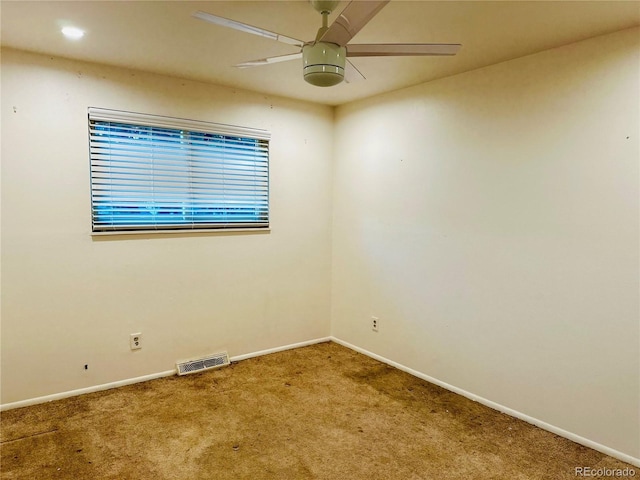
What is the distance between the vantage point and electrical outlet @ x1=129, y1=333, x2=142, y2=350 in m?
3.11

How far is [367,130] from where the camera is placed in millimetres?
3697

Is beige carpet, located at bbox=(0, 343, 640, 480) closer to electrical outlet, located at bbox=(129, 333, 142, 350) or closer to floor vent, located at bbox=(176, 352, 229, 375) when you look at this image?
floor vent, located at bbox=(176, 352, 229, 375)

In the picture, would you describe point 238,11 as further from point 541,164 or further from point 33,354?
point 33,354

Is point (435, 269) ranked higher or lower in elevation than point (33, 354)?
higher

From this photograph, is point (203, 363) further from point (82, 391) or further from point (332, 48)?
point (332, 48)

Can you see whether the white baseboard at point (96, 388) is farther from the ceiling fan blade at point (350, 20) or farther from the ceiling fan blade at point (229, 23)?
the ceiling fan blade at point (350, 20)

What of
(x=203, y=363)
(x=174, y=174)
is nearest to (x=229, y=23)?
(x=174, y=174)

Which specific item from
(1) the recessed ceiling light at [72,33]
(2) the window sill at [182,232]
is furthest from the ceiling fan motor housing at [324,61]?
(2) the window sill at [182,232]

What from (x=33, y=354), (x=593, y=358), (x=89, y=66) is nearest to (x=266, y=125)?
(x=89, y=66)

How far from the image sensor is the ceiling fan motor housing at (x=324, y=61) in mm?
1790

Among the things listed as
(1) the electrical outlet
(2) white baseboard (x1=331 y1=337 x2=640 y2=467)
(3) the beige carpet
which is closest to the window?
(1) the electrical outlet

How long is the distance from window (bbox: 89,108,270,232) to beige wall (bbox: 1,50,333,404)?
87mm

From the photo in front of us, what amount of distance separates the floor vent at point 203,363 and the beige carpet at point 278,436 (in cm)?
10

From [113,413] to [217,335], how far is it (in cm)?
102
